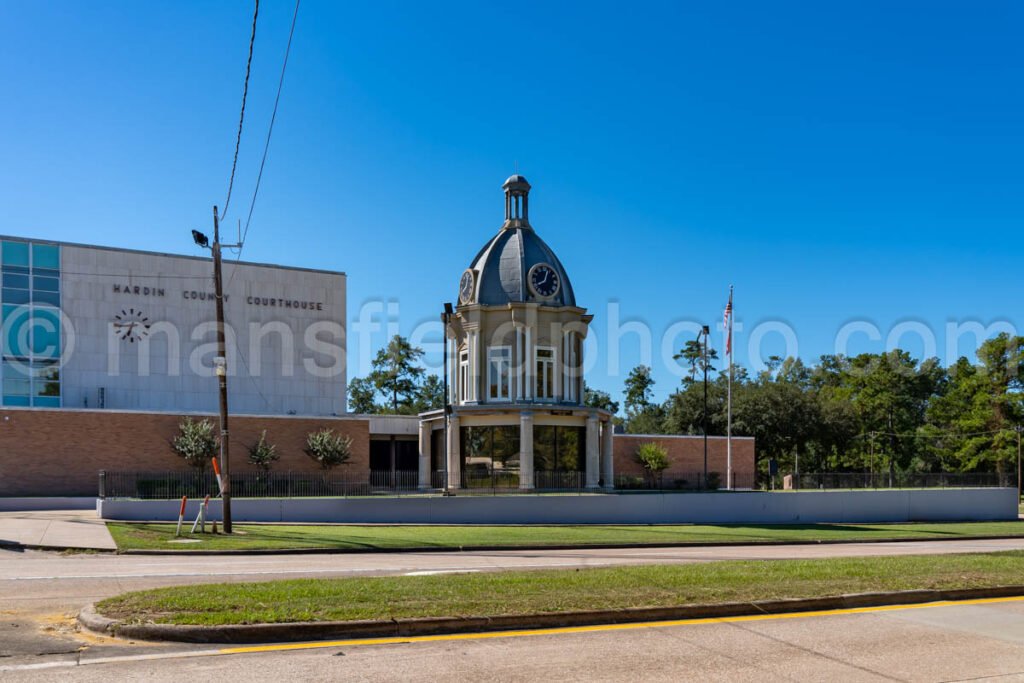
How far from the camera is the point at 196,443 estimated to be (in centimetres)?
4312

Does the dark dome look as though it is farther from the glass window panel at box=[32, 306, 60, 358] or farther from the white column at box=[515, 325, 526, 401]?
the glass window panel at box=[32, 306, 60, 358]

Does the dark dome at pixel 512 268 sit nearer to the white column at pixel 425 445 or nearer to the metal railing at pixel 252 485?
the white column at pixel 425 445

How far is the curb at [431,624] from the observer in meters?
9.66

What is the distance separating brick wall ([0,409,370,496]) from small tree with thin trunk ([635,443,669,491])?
18960mm

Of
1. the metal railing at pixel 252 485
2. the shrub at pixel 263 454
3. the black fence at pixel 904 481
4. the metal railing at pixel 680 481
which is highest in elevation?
the shrub at pixel 263 454

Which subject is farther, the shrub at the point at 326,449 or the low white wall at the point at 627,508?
the shrub at the point at 326,449

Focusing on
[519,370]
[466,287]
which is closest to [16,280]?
[466,287]

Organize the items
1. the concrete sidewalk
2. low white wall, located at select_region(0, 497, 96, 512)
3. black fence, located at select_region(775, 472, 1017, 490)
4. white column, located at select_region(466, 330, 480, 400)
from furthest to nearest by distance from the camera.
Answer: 1. white column, located at select_region(466, 330, 480, 400)
2. black fence, located at select_region(775, 472, 1017, 490)
3. low white wall, located at select_region(0, 497, 96, 512)
4. the concrete sidewalk

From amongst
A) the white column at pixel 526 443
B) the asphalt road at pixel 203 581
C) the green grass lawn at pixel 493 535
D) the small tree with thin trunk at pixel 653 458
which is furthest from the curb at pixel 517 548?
the small tree with thin trunk at pixel 653 458

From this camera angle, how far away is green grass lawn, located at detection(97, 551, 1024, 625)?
34.8ft

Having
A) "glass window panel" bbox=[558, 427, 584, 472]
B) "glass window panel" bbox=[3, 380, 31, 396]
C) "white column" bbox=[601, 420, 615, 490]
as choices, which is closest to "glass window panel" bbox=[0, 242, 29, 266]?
"glass window panel" bbox=[3, 380, 31, 396]

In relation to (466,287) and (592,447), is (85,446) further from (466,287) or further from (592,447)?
(592,447)

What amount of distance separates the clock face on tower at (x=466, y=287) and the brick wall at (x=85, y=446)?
11.3 meters

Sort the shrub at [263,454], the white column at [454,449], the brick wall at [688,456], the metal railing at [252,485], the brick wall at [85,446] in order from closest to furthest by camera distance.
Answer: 1. the metal railing at [252,485]
2. the brick wall at [85,446]
3. the shrub at [263,454]
4. the white column at [454,449]
5. the brick wall at [688,456]
